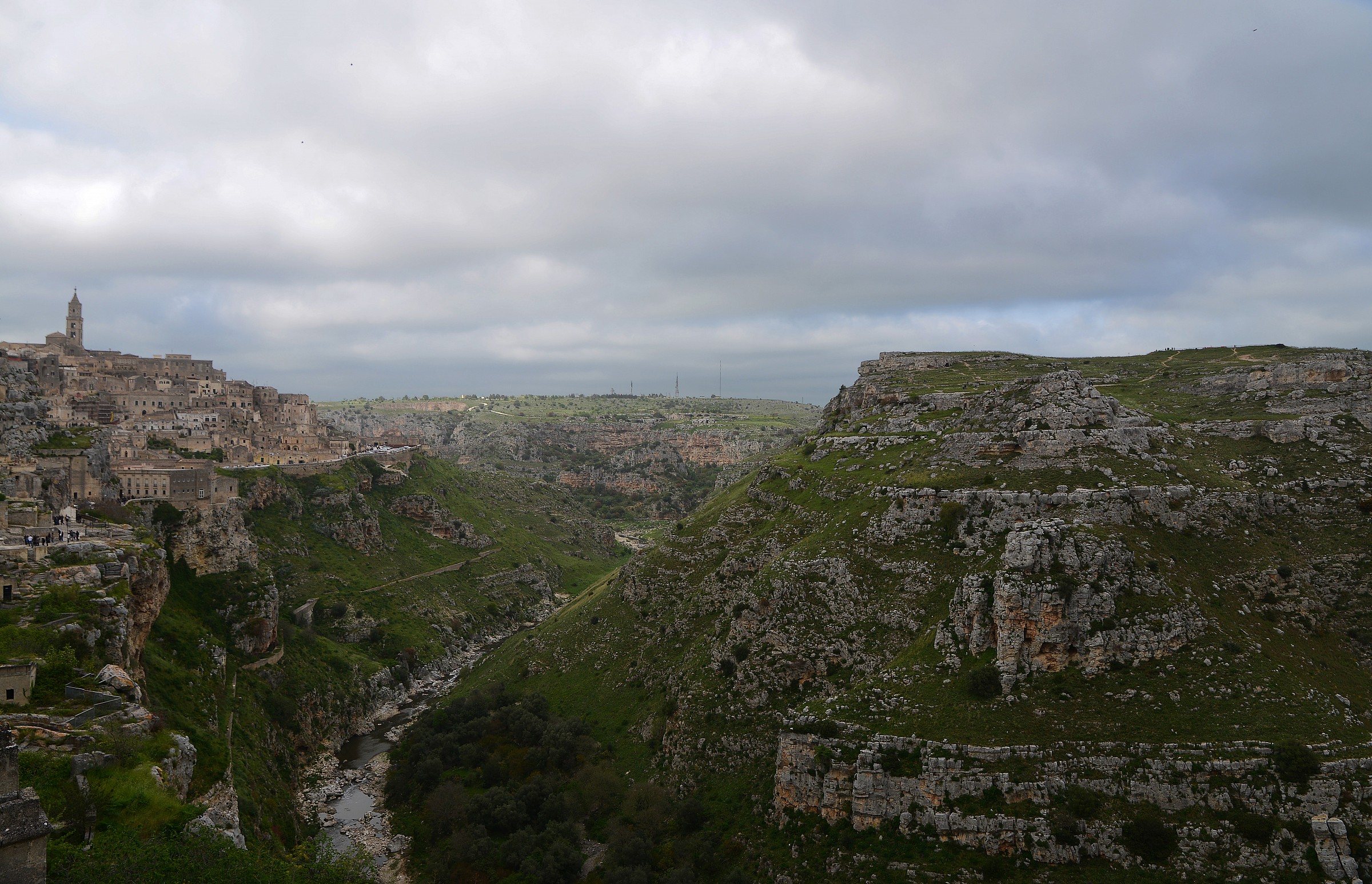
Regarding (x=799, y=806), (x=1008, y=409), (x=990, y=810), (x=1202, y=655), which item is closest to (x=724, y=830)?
(x=799, y=806)

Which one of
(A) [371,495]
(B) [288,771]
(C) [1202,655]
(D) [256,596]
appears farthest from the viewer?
(A) [371,495]

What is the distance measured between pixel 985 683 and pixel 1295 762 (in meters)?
15.7

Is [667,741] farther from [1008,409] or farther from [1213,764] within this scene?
[1008,409]

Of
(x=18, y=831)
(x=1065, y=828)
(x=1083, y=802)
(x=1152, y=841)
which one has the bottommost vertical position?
(x=1065, y=828)

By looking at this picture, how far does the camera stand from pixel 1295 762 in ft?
124

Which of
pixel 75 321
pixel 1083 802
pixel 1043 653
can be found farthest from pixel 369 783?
pixel 75 321

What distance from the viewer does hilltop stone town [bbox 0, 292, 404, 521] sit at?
75.1 meters

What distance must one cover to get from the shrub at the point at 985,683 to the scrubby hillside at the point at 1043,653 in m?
0.21

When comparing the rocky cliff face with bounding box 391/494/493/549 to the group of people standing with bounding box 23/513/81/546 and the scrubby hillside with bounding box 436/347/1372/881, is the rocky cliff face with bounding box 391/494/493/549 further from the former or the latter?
the group of people standing with bounding box 23/513/81/546

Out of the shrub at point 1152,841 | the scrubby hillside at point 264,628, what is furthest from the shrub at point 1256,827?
the scrubby hillside at point 264,628

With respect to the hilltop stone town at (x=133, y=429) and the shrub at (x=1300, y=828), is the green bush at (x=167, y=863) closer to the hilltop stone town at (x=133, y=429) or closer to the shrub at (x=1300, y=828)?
the hilltop stone town at (x=133, y=429)

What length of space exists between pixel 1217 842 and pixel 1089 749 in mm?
6959

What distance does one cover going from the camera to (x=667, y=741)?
2462 inches

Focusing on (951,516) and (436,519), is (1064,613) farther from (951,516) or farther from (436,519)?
(436,519)
